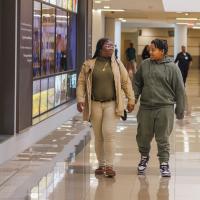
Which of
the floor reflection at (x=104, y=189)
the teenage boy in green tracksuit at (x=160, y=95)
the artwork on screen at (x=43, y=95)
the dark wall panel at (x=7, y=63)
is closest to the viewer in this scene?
the floor reflection at (x=104, y=189)

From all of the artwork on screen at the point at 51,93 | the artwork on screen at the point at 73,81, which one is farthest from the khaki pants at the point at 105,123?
the artwork on screen at the point at 73,81

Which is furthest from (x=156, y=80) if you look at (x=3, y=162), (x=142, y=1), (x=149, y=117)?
(x=142, y=1)

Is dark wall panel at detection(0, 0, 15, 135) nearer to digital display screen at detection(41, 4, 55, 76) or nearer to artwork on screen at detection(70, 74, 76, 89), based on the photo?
digital display screen at detection(41, 4, 55, 76)

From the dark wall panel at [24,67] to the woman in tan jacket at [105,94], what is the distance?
194 centimetres

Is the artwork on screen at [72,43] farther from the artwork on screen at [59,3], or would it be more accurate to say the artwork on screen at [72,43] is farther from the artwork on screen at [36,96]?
the artwork on screen at [36,96]

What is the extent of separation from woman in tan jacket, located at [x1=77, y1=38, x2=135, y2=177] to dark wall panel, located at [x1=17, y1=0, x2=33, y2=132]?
6.36 feet

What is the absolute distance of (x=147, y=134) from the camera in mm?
9273

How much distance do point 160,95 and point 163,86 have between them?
13cm

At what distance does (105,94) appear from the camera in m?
9.05

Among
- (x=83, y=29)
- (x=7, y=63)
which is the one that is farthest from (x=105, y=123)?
(x=83, y=29)

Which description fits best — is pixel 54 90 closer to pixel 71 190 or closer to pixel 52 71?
pixel 52 71

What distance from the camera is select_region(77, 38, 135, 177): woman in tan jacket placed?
9062mm

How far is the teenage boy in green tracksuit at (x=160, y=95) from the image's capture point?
905 cm

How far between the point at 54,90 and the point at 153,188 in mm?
7928
